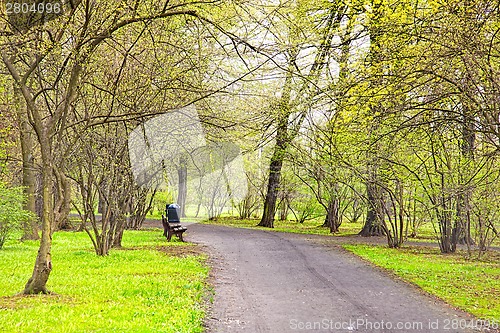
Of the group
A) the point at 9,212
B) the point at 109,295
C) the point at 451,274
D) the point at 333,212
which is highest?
the point at 333,212

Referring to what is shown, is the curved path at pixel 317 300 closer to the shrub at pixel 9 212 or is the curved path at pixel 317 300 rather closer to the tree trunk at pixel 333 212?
the shrub at pixel 9 212

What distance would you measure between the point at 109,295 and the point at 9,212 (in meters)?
9.38

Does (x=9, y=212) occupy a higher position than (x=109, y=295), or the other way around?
(x=9, y=212)

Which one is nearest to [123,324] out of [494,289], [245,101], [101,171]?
[494,289]

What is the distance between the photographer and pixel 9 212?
55.9 feet

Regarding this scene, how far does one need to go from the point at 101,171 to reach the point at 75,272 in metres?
4.52

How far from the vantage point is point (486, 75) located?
30.6 ft

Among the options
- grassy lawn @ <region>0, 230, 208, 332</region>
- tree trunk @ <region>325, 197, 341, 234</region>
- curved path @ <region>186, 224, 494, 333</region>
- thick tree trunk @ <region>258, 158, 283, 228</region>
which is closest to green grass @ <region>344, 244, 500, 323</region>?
curved path @ <region>186, 224, 494, 333</region>

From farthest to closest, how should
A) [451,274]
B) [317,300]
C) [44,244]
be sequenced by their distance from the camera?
[451,274] → [317,300] → [44,244]

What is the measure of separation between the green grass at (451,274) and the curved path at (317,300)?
1.57ft

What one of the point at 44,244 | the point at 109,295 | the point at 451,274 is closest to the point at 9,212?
the point at 44,244

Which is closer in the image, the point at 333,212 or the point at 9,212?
the point at 9,212

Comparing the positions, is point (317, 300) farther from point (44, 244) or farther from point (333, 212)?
point (333, 212)

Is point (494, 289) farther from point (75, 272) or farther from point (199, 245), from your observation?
point (199, 245)
